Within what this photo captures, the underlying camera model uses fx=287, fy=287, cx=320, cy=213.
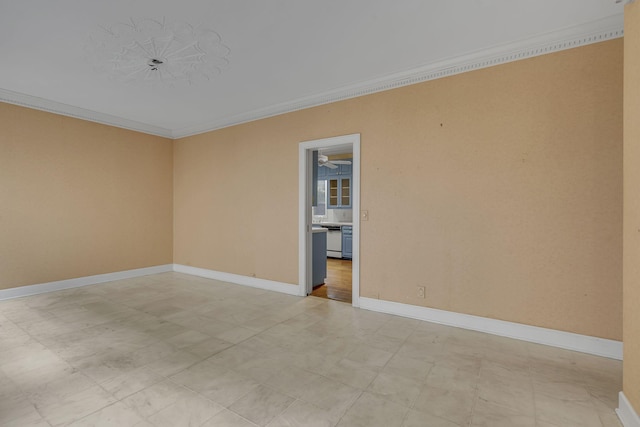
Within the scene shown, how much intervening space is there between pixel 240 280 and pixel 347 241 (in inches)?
124

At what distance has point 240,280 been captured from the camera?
16.1 feet

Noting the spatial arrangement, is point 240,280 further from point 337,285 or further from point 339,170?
point 339,170

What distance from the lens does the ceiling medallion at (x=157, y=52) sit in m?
2.55

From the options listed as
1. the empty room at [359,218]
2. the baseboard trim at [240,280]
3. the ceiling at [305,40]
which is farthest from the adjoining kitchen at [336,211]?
the ceiling at [305,40]

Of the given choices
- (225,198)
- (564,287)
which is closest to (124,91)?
(225,198)

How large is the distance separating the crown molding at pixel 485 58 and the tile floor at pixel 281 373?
2.74 m

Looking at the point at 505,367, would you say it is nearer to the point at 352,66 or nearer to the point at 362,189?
the point at 362,189

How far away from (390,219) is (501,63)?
194cm

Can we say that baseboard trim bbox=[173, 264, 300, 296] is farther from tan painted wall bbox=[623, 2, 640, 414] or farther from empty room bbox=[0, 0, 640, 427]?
tan painted wall bbox=[623, 2, 640, 414]

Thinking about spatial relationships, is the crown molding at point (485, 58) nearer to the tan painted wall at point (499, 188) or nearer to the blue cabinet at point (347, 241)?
the tan painted wall at point (499, 188)

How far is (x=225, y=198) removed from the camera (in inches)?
203

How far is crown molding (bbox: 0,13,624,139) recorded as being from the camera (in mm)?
2494

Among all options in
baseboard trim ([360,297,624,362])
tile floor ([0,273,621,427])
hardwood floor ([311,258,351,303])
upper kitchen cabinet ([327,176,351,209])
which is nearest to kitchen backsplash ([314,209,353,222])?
upper kitchen cabinet ([327,176,351,209])

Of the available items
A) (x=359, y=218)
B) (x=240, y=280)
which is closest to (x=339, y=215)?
(x=240, y=280)
